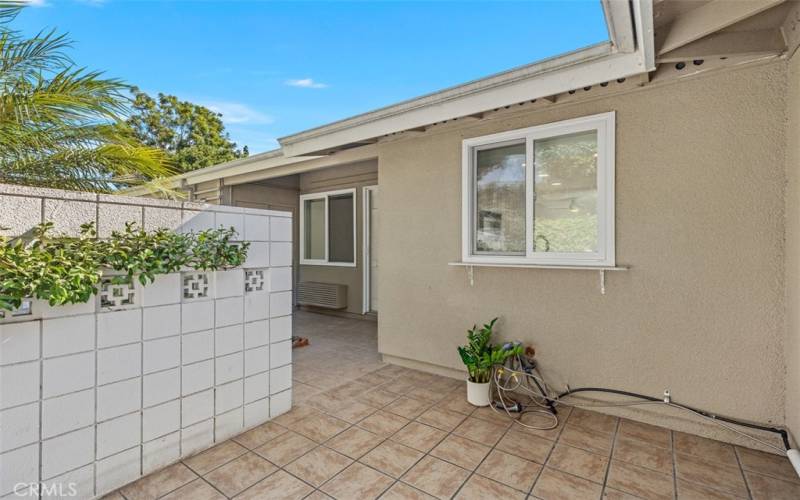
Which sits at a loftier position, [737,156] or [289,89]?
[289,89]

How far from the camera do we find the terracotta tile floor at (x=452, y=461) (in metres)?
2.10

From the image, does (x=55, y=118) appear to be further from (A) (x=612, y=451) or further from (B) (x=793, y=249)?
(B) (x=793, y=249)

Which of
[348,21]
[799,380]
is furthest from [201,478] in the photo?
[348,21]

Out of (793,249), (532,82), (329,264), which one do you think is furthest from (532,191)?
(329,264)

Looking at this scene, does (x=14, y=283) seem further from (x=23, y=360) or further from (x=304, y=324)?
(x=304, y=324)

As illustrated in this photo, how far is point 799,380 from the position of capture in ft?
7.14

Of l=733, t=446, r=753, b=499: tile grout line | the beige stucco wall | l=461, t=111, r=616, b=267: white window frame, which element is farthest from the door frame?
the beige stucco wall

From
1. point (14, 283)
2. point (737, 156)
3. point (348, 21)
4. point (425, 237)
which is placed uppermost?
point (348, 21)

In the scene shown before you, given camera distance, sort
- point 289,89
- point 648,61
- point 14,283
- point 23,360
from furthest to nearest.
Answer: point 289,89 < point 648,61 < point 23,360 < point 14,283

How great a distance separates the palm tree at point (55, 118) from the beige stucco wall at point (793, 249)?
180 inches

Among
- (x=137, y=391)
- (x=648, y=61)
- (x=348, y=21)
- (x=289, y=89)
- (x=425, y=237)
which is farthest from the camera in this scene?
(x=289, y=89)

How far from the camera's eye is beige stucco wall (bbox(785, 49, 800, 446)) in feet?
7.19

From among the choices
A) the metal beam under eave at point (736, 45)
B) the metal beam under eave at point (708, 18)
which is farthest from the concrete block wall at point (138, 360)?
the metal beam under eave at point (736, 45)

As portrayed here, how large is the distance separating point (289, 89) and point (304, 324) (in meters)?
7.90
